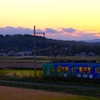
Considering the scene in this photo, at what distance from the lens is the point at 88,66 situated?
44.6m

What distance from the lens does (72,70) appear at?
46.2 m

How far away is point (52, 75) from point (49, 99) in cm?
2339

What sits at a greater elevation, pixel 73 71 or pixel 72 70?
pixel 72 70

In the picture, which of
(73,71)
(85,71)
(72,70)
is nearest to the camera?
(85,71)

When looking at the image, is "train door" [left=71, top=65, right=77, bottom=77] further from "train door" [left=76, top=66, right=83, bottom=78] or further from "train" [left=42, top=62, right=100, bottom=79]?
"train door" [left=76, top=66, right=83, bottom=78]

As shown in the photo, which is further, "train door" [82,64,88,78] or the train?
"train door" [82,64,88,78]

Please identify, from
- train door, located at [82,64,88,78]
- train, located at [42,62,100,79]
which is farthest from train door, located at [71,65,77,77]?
train door, located at [82,64,88,78]

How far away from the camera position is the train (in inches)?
1718

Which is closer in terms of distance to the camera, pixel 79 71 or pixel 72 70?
pixel 79 71

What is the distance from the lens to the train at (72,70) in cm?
4362

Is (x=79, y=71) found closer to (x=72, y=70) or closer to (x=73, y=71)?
(x=73, y=71)

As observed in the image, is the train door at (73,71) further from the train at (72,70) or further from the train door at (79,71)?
the train door at (79,71)

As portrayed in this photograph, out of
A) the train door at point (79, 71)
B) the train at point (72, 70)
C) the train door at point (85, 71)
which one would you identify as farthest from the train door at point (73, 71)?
the train door at point (85, 71)

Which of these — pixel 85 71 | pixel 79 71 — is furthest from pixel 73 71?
pixel 85 71
